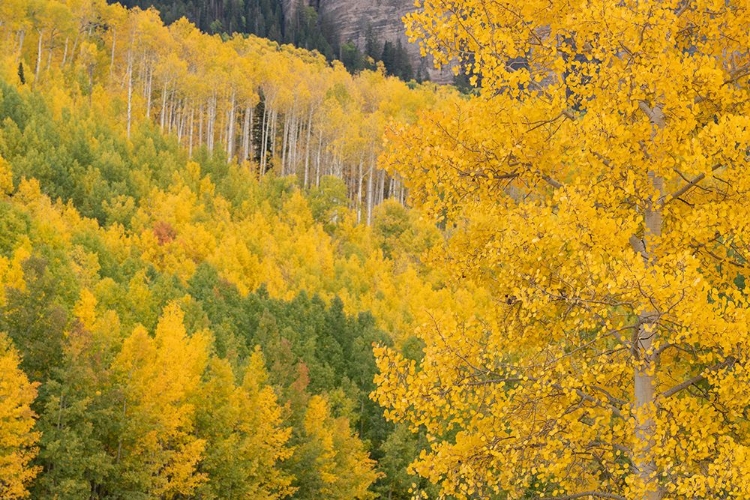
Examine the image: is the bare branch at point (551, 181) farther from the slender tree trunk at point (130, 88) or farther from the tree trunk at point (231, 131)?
the tree trunk at point (231, 131)

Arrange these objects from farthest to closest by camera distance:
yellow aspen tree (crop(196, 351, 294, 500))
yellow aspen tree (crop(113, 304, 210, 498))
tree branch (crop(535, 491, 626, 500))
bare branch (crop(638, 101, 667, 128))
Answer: yellow aspen tree (crop(196, 351, 294, 500)) → yellow aspen tree (crop(113, 304, 210, 498)) → bare branch (crop(638, 101, 667, 128)) → tree branch (crop(535, 491, 626, 500))

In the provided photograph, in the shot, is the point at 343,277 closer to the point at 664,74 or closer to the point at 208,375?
the point at 208,375

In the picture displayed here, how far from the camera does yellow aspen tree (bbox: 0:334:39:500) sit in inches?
959

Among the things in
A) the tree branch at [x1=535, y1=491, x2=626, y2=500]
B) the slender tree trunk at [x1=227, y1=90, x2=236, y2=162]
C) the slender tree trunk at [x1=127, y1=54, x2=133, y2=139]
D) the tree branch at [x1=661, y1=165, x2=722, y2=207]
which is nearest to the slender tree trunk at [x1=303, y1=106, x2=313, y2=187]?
the slender tree trunk at [x1=227, y1=90, x2=236, y2=162]

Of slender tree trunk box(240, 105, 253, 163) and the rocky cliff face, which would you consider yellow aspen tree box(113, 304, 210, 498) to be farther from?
the rocky cliff face

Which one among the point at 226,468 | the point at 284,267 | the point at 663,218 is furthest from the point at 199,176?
the point at 663,218

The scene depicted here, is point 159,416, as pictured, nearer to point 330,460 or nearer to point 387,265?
point 330,460

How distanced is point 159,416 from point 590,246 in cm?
2584

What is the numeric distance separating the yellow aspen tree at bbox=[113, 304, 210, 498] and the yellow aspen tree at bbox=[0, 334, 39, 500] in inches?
136

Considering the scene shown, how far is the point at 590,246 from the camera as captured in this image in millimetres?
5422

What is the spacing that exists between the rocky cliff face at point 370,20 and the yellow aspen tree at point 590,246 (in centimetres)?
14091

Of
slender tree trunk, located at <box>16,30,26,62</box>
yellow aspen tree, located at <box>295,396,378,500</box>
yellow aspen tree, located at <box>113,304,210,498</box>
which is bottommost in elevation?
yellow aspen tree, located at <box>295,396,378,500</box>

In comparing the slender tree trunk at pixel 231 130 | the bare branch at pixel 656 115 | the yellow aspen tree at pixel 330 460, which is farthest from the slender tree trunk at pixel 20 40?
the bare branch at pixel 656 115

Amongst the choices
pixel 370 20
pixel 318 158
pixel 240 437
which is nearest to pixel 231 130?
pixel 318 158
